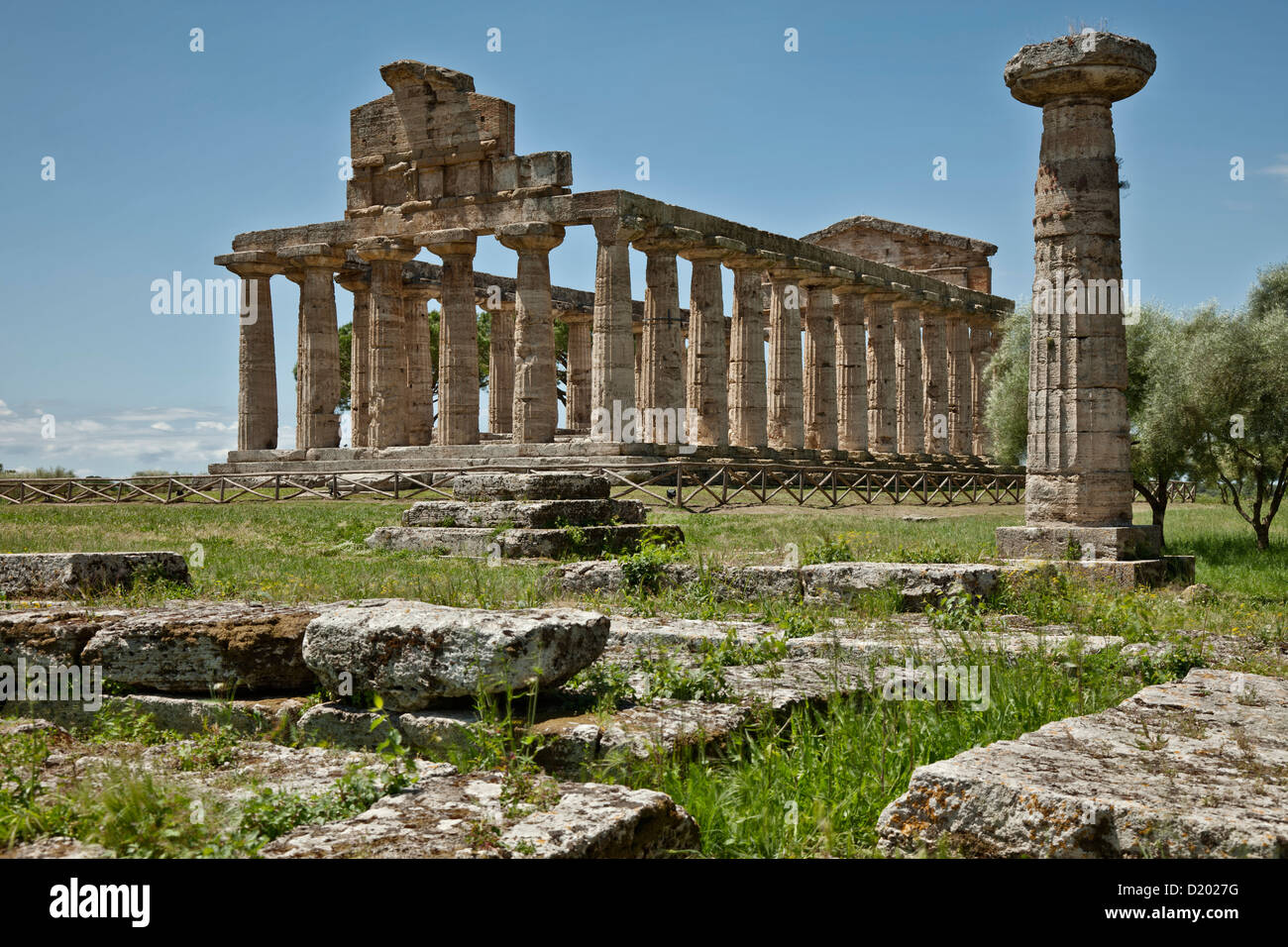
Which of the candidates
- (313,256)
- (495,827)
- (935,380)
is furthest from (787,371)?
(495,827)

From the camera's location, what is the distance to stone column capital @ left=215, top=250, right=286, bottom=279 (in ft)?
127

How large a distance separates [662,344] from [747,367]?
436cm

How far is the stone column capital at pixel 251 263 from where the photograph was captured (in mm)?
38625

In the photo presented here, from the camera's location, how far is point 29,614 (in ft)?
23.0

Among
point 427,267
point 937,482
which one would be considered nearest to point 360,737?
point 937,482

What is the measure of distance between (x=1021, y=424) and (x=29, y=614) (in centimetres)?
2631

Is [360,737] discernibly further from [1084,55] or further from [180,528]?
[180,528]

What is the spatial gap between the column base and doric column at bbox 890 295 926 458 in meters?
30.1

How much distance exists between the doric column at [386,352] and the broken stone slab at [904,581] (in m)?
27.0

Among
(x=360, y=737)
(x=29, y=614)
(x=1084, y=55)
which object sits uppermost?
(x=1084, y=55)

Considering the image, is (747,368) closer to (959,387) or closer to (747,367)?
(747,367)

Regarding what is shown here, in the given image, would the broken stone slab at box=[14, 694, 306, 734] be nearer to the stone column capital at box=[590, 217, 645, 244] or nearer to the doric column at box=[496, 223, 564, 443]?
the stone column capital at box=[590, 217, 645, 244]

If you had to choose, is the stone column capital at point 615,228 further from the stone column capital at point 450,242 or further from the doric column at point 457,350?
the doric column at point 457,350

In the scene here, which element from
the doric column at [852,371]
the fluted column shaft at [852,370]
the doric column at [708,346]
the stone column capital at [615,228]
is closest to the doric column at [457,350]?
the stone column capital at [615,228]
